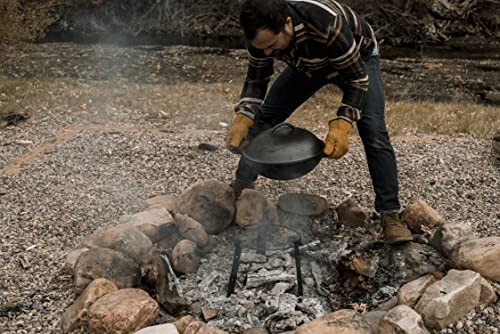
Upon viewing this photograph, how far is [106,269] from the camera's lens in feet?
8.75

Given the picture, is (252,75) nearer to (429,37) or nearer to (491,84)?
(491,84)

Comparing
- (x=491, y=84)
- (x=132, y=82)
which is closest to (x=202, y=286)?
(x=132, y=82)

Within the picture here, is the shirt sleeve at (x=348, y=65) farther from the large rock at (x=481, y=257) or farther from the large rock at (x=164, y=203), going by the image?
the large rock at (x=164, y=203)

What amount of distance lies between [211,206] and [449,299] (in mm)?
1482

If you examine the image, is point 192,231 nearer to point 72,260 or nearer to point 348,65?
point 72,260

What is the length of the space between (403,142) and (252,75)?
7.99 ft

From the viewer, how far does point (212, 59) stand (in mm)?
12062

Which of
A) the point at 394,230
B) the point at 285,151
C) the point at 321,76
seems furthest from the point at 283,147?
the point at 394,230

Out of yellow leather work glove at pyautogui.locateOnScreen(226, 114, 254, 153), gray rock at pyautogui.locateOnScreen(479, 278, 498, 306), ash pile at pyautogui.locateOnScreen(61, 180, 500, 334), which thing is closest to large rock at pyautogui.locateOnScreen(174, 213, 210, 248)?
ash pile at pyautogui.locateOnScreen(61, 180, 500, 334)

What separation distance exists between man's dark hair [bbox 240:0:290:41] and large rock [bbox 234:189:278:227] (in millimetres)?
1209

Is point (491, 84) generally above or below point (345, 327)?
below

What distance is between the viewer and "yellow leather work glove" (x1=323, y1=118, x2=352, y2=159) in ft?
9.02

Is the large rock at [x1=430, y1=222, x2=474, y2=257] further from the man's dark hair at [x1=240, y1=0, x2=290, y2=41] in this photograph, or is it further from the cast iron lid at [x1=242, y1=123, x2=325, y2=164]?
the man's dark hair at [x1=240, y1=0, x2=290, y2=41]

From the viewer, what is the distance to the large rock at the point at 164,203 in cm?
333
